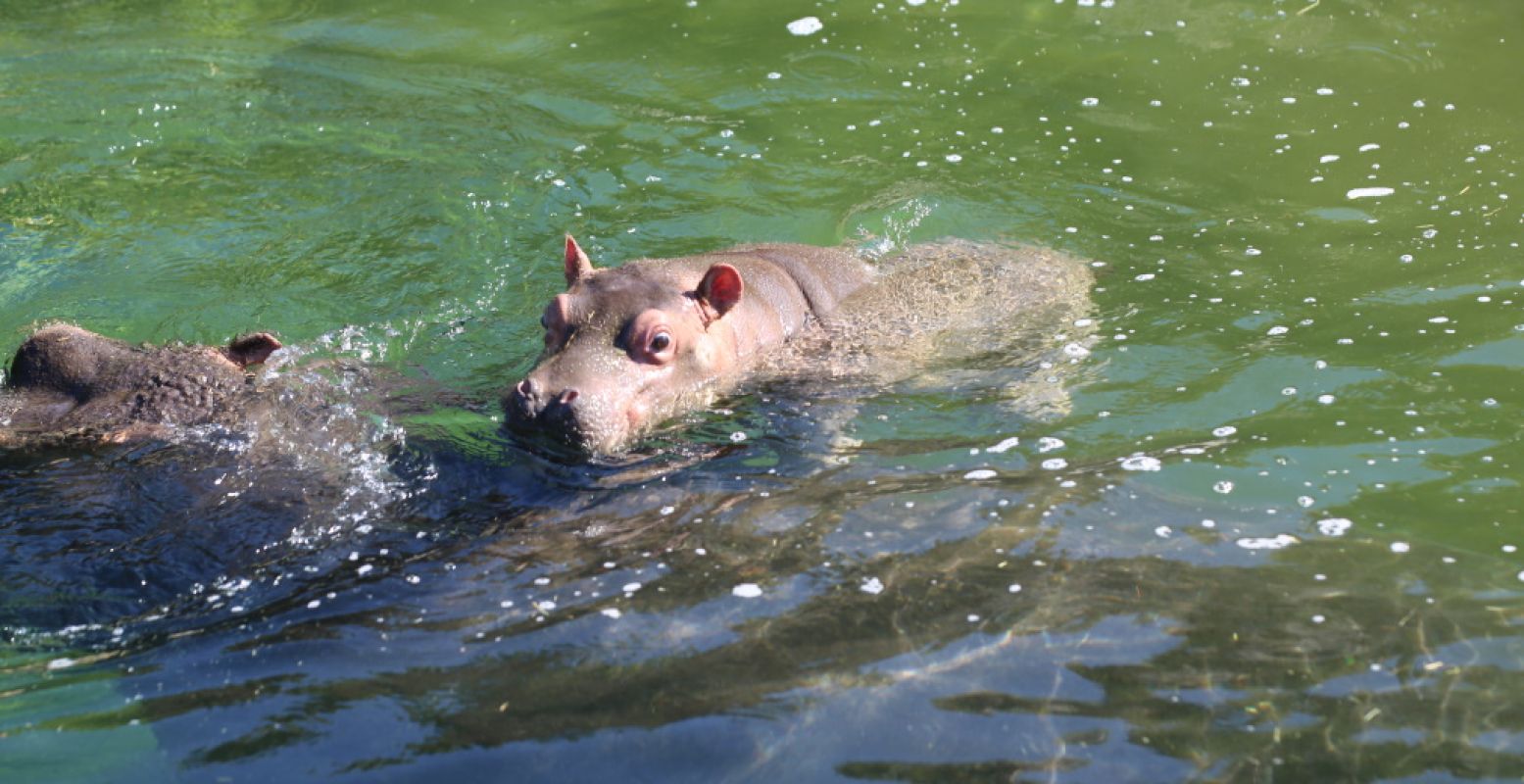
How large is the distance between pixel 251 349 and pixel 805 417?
2455 millimetres

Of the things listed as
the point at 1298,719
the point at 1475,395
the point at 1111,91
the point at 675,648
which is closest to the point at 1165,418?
the point at 1475,395

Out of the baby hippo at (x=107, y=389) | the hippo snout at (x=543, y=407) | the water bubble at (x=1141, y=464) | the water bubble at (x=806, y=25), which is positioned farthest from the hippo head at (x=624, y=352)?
the water bubble at (x=806, y=25)

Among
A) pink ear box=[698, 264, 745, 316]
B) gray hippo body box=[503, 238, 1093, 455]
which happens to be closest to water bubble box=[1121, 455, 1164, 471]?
gray hippo body box=[503, 238, 1093, 455]

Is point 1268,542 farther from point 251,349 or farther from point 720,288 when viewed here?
point 251,349

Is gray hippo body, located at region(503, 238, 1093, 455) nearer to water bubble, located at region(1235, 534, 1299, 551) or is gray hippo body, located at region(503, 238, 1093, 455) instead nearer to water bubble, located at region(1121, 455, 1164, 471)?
water bubble, located at region(1121, 455, 1164, 471)

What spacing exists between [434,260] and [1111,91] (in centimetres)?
509

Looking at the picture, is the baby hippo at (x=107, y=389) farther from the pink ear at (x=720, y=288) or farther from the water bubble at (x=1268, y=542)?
the water bubble at (x=1268, y=542)

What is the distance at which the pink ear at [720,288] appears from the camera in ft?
21.2

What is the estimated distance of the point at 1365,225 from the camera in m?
8.09

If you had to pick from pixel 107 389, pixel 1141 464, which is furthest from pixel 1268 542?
pixel 107 389

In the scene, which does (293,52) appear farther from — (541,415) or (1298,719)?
(1298,719)

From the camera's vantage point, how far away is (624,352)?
625 centimetres

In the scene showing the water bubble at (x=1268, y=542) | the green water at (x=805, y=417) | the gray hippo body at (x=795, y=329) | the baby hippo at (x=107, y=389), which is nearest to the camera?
the green water at (x=805, y=417)

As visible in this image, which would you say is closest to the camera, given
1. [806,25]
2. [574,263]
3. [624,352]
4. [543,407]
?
[543,407]
